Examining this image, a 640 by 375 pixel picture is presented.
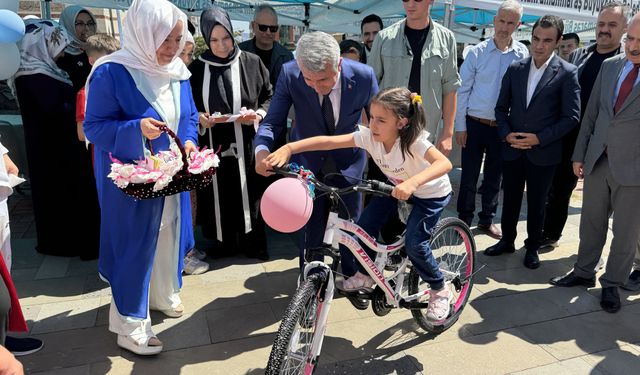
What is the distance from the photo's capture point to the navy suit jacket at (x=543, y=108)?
3.75m

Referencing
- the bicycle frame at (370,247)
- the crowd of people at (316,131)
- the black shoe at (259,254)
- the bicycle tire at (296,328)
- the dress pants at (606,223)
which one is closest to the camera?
the bicycle tire at (296,328)

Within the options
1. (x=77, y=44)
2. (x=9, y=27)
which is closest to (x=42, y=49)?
(x=77, y=44)

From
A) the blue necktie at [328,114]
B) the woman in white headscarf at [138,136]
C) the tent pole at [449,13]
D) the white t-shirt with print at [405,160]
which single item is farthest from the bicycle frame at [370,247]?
the tent pole at [449,13]

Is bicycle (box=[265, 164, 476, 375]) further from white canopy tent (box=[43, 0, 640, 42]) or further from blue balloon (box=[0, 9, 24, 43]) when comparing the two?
white canopy tent (box=[43, 0, 640, 42])

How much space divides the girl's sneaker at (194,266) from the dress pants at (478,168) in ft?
8.80

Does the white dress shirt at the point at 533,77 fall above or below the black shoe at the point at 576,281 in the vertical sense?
above

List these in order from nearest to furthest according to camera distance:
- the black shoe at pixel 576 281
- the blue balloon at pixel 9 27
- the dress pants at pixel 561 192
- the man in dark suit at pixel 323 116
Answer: the man in dark suit at pixel 323 116, the blue balloon at pixel 9 27, the black shoe at pixel 576 281, the dress pants at pixel 561 192

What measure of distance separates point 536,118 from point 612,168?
30.2 inches

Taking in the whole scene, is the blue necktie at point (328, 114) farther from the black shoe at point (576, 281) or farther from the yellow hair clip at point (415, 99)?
the black shoe at point (576, 281)

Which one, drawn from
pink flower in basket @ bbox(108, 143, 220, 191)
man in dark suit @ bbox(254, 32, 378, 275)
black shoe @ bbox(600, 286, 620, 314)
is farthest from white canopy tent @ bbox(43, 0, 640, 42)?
pink flower in basket @ bbox(108, 143, 220, 191)

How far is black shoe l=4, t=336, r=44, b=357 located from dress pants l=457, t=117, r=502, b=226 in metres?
3.87

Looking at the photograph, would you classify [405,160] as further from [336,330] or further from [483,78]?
[483,78]

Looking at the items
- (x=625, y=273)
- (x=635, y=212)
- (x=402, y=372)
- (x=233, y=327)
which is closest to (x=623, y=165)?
(x=635, y=212)

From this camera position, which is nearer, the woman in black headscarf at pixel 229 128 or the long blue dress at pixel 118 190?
the long blue dress at pixel 118 190
